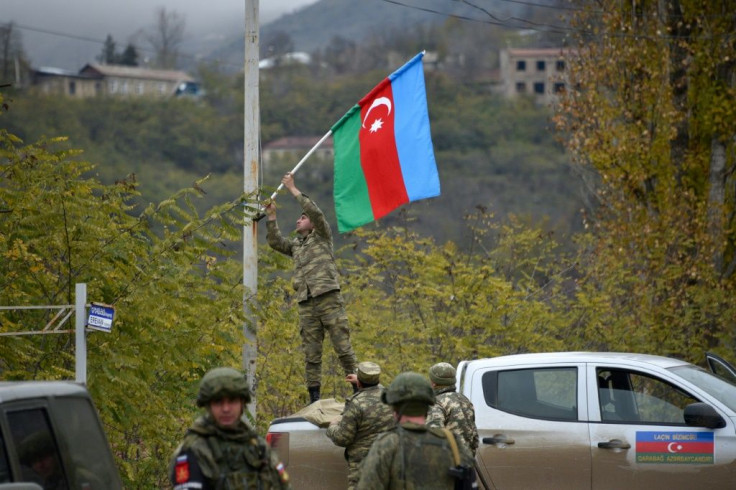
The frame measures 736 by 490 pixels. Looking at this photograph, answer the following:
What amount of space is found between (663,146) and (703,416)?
11979 millimetres

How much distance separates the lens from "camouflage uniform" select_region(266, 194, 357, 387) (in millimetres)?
11742

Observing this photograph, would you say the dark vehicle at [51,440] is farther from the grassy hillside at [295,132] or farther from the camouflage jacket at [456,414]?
the grassy hillside at [295,132]

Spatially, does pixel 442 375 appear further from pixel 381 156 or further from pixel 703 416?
pixel 381 156

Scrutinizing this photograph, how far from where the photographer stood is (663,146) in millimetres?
21141

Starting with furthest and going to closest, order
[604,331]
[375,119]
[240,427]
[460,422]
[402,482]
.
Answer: [604,331] → [375,119] → [460,422] → [402,482] → [240,427]

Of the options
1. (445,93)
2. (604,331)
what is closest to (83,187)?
(604,331)

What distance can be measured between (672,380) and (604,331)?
364 inches

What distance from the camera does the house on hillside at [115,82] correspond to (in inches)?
4589

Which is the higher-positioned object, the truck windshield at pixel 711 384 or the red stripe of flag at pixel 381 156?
the red stripe of flag at pixel 381 156

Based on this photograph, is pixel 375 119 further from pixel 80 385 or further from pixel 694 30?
pixel 694 30

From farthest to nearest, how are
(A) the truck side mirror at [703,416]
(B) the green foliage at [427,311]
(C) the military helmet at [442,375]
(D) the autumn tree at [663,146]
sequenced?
(D) the autumn tree at [663,146] → (B) the green foliage at [427,311] → (A) the truck side mirror at [703,416] → (C) the military helmet at [442,375]

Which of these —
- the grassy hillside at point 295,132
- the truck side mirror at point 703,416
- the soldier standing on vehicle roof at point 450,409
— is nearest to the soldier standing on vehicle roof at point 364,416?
the soldier standing on vehicle roof at point 450,409

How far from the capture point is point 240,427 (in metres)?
5.74

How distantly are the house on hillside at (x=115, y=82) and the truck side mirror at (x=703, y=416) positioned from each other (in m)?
105
